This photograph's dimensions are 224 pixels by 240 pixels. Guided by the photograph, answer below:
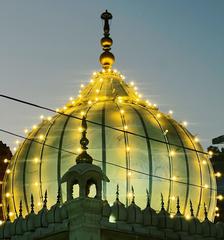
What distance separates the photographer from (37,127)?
23.0 metres

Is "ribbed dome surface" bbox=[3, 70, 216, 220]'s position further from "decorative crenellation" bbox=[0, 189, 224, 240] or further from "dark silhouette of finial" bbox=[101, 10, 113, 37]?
"dark silhouette of finial" bbox=[101, 10, 113, 37]

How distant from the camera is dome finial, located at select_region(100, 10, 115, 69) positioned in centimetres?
2520

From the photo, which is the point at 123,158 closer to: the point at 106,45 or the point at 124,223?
the point at 124,223

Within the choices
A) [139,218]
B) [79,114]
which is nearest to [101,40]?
[79,114]

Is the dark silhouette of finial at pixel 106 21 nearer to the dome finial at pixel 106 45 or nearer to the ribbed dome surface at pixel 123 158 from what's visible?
the dome finial at pixel 106 45

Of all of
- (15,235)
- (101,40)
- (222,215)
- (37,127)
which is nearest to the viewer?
(15,235)

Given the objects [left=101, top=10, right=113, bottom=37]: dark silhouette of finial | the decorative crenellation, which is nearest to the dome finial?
[left=101, top=10, right=113, bottom=37]: dark silhouette of finial

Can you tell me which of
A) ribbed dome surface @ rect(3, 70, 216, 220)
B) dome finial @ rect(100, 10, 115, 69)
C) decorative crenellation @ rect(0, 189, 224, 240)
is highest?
dome finial @ rect(100, 10, 115, 69)

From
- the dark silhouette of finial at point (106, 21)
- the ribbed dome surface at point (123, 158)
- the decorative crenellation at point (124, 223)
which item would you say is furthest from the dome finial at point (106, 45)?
the decorative crenellation at point (124, 223)

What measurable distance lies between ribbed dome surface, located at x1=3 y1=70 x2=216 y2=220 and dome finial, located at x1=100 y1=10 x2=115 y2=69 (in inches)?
95.6

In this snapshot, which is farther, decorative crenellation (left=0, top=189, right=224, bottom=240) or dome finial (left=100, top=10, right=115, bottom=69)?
dome finial (left=100, top=10, right=115, bottom=69)

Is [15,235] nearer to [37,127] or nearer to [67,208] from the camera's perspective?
[67,208]

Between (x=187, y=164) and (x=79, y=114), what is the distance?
2.92 metres

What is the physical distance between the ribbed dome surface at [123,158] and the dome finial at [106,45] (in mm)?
2428
